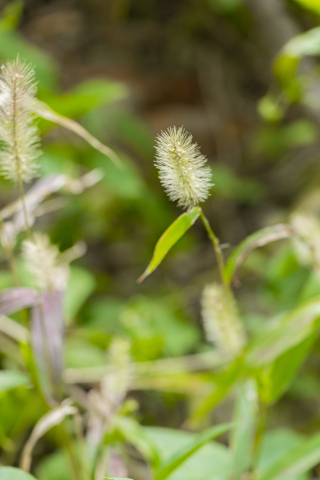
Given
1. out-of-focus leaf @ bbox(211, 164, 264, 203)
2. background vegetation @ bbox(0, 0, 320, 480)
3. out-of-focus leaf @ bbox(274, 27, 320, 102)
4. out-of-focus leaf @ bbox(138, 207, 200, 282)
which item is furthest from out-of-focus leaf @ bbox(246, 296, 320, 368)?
out-of-focus leaf @ bbox(211, 164, 264, 203)

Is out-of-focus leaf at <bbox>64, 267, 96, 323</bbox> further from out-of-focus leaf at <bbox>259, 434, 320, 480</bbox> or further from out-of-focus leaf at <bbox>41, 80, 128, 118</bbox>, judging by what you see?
out-of-focus leaf at <bbox>259, 434, 320, 480</bbox>

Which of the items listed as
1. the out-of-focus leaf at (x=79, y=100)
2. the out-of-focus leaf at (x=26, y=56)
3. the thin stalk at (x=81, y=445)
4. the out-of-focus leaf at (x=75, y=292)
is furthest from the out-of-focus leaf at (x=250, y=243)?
the out-of-focus leaf at (x=26, y=56)

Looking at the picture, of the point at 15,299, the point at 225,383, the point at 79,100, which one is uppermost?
the point at 79,100

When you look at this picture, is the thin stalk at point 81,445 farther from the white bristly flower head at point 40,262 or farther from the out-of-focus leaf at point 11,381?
the white bristly flower head at point 40,262

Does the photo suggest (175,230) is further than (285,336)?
No

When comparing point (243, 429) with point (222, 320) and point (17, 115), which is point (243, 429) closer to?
point (222, 320)

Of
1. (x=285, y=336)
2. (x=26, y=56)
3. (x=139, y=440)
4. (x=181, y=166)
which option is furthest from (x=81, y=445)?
(x=26, y=56)

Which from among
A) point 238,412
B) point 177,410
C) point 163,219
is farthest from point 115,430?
point 163,219
